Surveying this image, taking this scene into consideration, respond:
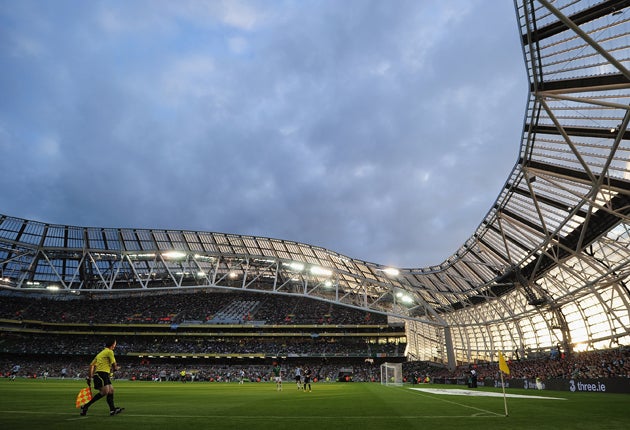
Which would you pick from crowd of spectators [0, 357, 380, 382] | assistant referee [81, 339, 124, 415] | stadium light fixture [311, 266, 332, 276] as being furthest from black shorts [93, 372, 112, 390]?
crowd of spectators [0, 357, 380, 382]

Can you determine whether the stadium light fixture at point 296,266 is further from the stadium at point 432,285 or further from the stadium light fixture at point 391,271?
the stadium light fixture at point 391,271

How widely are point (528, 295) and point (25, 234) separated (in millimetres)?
53537

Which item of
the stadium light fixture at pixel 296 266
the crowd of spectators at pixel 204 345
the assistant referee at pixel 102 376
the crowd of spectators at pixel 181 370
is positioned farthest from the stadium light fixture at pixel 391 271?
the assistant referee at pixel 102 376

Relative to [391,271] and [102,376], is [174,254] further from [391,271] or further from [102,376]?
[102,376]

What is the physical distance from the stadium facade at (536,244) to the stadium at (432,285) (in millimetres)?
131

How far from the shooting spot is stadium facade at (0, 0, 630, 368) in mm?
15922

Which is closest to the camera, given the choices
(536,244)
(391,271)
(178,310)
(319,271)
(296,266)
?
(536,244)

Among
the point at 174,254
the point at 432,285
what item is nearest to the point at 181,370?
the point at 174,254

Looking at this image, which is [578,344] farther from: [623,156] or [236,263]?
[236,263]

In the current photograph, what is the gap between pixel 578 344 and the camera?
3550 cm

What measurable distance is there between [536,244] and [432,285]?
1666cm

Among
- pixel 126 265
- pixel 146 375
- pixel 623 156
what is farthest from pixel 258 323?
pixel 623 156

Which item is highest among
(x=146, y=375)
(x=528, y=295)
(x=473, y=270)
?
(x=473, y=270)

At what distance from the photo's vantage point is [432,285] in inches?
1741
